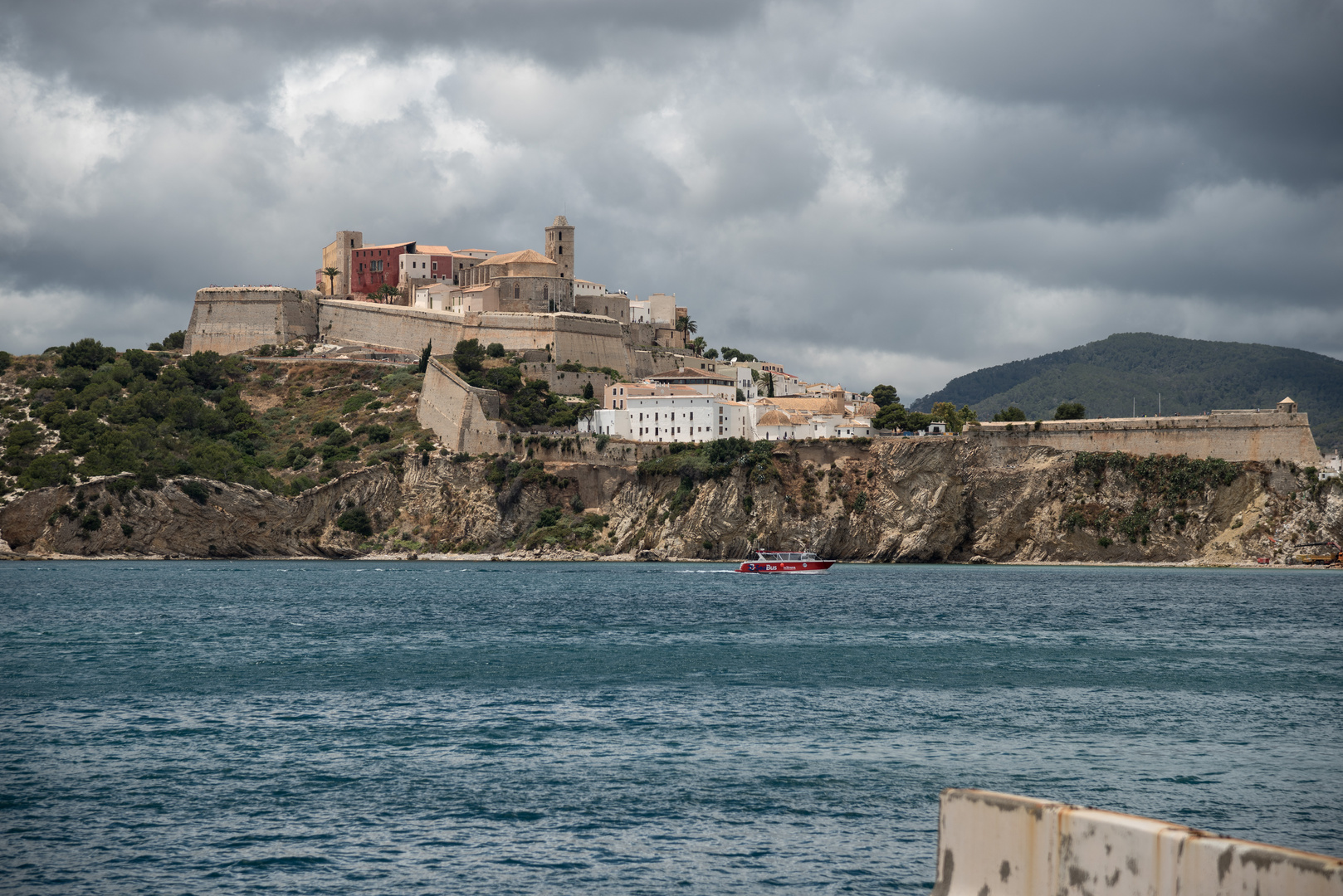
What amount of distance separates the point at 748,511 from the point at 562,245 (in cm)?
3118

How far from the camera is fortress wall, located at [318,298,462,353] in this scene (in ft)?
305

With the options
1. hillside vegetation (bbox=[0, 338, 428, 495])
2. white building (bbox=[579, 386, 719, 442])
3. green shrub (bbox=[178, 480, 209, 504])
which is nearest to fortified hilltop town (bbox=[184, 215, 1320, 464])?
white building (bbox=[579, 386, 719, 442])

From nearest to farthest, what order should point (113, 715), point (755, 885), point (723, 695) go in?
point (755, 885) → point (113, 715) → point (723, 695)

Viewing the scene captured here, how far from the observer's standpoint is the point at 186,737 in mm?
19172

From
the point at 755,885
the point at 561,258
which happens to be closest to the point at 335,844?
the point at 755,885

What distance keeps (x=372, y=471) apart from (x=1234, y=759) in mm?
66226

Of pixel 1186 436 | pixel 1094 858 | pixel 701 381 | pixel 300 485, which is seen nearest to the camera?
pixel 1094 858

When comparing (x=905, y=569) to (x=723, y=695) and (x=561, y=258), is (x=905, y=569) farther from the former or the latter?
(x=723, y=695)

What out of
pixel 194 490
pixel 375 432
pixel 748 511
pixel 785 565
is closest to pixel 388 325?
pixel 375 432

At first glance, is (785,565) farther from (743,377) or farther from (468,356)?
(743,377)

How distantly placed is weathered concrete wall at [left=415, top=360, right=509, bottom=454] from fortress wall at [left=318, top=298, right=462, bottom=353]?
992cm

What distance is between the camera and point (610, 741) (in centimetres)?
1891

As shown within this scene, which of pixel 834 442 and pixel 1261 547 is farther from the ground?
pixel 834 442

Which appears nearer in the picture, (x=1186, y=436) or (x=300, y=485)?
(x=1186, y=436)
